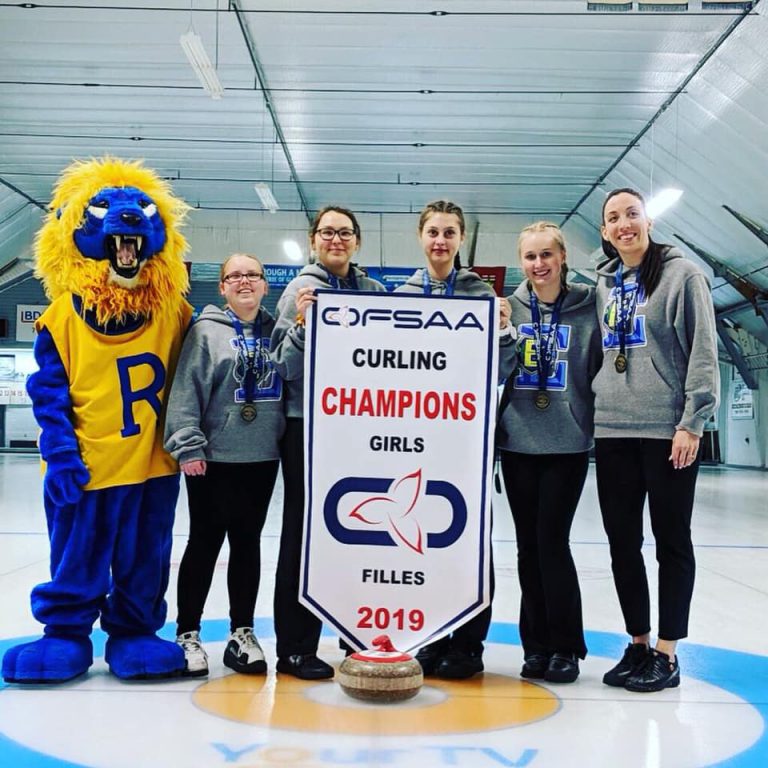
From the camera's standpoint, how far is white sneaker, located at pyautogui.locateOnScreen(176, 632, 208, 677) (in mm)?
2656

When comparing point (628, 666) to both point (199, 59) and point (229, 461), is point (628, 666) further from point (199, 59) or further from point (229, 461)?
point (199, 59)

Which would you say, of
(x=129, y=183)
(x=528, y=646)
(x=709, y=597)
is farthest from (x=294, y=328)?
(x=709, y=597)

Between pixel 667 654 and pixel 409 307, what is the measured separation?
50.1 inches

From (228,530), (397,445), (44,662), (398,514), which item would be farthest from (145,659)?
(397,445)

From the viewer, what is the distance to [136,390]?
2752mm

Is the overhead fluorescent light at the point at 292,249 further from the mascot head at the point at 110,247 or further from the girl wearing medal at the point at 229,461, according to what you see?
the girl wearing medal at the point at 229,461

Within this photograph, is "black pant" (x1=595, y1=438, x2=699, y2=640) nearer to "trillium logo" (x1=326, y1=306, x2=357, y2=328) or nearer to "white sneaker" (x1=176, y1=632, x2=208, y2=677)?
"trillium logo" (x1=326, y1=306, x2=357, y2=328)

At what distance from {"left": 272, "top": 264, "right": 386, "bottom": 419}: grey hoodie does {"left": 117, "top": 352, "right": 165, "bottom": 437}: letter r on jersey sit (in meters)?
0.37

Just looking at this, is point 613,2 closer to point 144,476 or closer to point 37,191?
point 144,476

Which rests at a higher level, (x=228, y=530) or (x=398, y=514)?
(x=398, y=514)

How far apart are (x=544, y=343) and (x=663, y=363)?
1.16 feet

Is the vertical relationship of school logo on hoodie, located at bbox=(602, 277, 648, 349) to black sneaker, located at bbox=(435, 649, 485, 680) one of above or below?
above

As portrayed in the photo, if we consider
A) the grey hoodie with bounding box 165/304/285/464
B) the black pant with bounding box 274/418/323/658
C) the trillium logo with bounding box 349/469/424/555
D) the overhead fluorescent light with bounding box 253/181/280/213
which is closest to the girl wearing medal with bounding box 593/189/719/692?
the trillium logo with bounding box 349/469/424/555

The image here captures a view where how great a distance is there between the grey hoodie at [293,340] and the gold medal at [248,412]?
0.10 m
